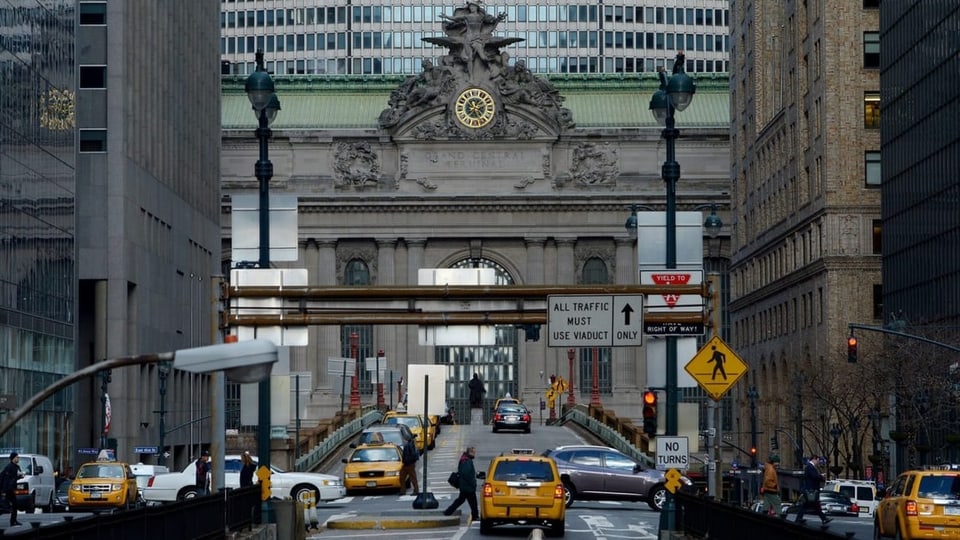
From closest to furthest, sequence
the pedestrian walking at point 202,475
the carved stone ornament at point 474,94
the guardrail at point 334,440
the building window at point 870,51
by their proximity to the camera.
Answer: the pedestrian walking at point 202,475 < the guardrail at point 334,440 < the building window at point 870,51 < the carved stone ornament at point 474,94

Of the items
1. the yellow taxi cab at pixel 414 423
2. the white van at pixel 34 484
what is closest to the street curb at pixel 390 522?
the white van at pixel 34 484

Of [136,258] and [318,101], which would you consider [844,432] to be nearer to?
[136,258]

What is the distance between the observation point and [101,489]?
184 feet

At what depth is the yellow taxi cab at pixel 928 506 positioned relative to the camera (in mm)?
37906

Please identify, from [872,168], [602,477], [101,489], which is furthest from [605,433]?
[101,489]

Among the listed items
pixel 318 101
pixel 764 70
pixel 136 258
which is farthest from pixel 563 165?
pixel 136 258

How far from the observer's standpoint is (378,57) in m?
190

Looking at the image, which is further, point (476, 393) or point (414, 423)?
point (476, 393)

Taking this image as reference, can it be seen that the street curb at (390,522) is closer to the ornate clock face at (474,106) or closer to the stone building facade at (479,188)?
the stone building facade at (479,188)

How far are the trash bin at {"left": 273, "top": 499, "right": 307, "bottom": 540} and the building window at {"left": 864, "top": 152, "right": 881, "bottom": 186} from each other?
63424mm

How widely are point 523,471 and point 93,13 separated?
51.8 m

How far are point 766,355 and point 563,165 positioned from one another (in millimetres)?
33744

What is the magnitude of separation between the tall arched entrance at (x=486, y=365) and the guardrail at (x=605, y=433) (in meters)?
30.6

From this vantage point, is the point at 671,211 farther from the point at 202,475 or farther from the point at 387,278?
the point at 387,278
